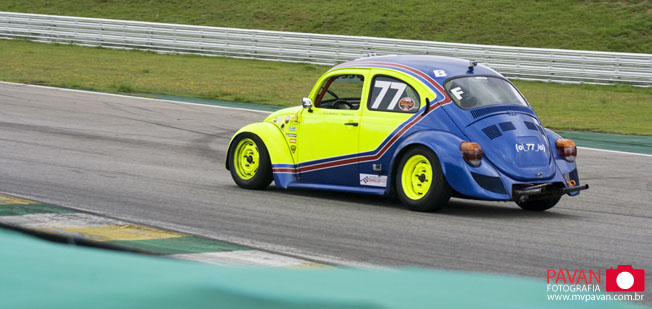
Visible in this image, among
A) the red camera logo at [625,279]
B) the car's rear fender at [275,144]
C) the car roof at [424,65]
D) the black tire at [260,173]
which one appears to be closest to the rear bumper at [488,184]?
the car roof at [424,65]

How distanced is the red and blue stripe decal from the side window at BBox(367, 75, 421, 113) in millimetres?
129

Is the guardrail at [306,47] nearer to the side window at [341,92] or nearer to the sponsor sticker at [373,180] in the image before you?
the side window at [341,92]

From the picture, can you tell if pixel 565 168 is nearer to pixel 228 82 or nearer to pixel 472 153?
pixel 472 153

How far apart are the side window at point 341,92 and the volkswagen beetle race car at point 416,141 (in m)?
0.01

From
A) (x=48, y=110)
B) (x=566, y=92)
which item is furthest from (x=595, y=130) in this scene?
(x=48, y=110)

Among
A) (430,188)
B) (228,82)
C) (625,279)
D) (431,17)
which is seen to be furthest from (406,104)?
(431,17)

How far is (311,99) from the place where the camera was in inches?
374

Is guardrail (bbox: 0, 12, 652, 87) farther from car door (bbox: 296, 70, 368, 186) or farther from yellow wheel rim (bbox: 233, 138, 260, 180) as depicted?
car door (bbox: 296, 70, 368, 186)

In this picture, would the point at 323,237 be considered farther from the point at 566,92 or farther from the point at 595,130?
the point at 566,92

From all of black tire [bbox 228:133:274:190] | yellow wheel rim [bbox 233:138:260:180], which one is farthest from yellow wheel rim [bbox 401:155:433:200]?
yellow wheel rim [bbox 233:138:260:180]

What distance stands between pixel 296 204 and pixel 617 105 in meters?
14.4

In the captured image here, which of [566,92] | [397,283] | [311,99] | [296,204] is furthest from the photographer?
[566,92]

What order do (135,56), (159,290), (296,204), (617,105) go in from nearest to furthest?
(159,290)
(296,204)
(617,105)
(135,56)

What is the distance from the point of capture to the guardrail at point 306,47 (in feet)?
82.5
